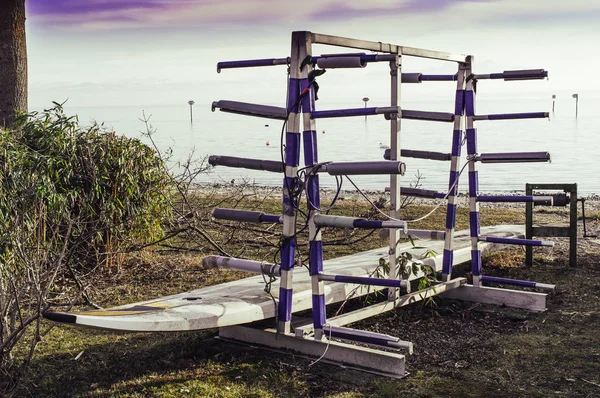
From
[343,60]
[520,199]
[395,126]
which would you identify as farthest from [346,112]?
[520,199]

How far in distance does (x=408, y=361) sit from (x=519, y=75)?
3103 millimetres

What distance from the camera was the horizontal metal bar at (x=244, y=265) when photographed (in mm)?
5945

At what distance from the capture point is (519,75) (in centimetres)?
757

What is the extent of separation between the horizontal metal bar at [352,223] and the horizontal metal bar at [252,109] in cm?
82

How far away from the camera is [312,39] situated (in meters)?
5.52

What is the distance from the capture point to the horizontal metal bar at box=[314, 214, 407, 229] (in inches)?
205

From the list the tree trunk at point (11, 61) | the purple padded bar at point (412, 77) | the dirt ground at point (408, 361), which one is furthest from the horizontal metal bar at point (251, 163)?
the tree trunk at point (11, 61)

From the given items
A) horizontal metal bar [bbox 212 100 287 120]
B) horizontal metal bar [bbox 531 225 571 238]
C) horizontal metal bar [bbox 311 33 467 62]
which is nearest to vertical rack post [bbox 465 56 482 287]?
horizontal metal bar [bbox 311 33 467 62]

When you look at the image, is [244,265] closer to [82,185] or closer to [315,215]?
[315,215]

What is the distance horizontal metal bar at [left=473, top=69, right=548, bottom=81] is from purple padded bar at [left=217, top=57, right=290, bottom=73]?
7.79 feet

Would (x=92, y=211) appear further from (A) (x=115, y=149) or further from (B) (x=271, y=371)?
(B) (x=271, y=371)

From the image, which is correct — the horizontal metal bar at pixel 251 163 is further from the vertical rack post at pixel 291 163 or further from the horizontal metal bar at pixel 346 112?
the horizontal metal bar at pixel 346 112

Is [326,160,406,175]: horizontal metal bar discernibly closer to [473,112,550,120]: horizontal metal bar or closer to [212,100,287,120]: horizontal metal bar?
[212,100,287,120]: horizontal metal bar

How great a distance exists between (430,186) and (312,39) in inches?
838
